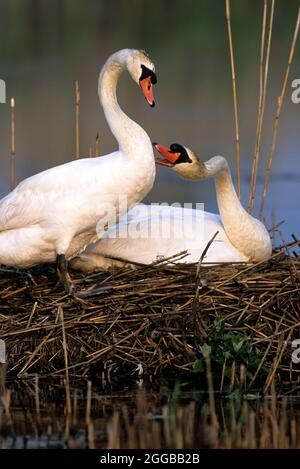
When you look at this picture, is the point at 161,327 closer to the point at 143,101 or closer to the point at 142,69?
the point at 142,69

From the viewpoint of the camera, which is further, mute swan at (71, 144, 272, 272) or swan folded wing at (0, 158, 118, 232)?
mute swan at (71, 144, 272, 272)

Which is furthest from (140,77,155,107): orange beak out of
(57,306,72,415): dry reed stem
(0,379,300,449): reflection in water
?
(0,379,300,449): reflection in water

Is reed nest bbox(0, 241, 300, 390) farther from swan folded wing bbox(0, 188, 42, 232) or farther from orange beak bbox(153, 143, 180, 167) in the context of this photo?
orange beak bbox(153, 143, 180, 167)

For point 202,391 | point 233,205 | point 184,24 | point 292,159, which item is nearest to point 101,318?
point 202,391

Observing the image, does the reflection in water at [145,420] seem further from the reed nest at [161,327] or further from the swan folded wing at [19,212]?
the swan folded wing at [19,212]

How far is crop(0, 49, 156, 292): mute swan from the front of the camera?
288 inches

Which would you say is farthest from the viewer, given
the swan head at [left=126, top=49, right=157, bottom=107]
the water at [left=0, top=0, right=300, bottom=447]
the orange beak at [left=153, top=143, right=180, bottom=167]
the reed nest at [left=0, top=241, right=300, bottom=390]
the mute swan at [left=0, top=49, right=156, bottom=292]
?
the orange beak at [left=153, top=143, right=180, bottom=167]

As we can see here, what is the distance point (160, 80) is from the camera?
19922 mm

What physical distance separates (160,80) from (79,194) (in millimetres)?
12831

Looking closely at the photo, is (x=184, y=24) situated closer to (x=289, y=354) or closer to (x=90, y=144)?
(x=90, y=144)

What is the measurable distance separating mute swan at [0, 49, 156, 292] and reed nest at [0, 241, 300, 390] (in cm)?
34

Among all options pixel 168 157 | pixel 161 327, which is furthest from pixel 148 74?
pixel 161 327

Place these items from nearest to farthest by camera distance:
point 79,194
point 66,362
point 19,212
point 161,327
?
1. point 66,362
2. point 161,327
3. point 79,194
4. point 19,212

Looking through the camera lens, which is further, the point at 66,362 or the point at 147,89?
the point at 147,89
